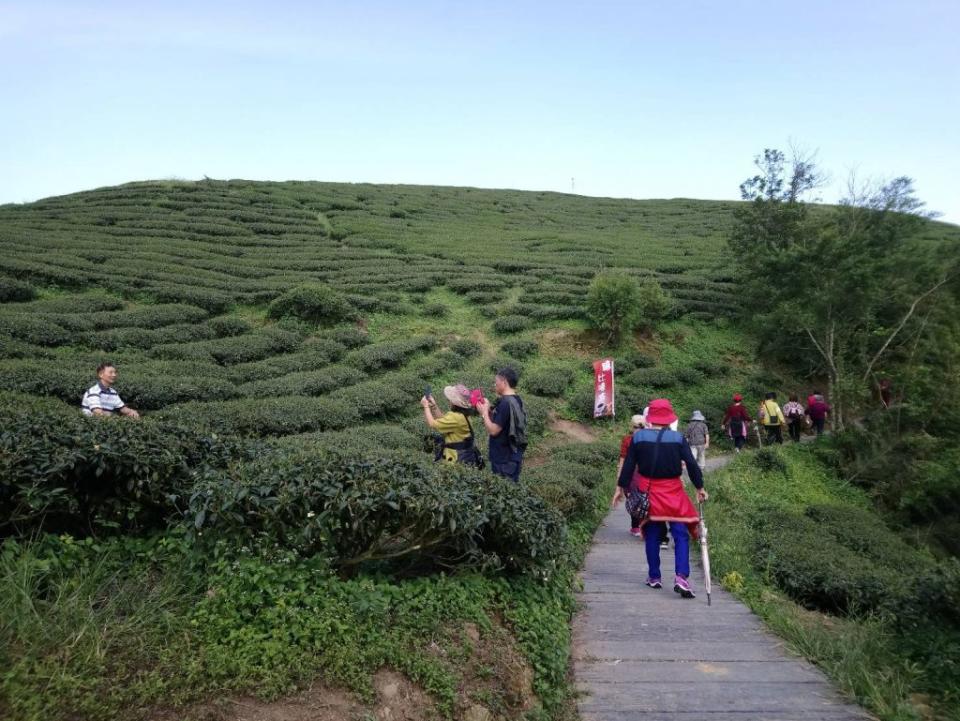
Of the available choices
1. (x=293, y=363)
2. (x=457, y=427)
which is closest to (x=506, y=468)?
(x=457, y=427)

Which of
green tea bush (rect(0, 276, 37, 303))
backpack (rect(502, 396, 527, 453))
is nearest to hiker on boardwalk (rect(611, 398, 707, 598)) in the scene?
backpack (rect(502, 396, 527, 453))

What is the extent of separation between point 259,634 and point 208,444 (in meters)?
1.97

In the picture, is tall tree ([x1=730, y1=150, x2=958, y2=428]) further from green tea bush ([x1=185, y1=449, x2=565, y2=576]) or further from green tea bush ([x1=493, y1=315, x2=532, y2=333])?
green tea bush ([x1=185, y1=449, x2=565, y2=576])

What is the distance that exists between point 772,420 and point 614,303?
5502mm

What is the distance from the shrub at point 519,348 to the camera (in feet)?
62.7

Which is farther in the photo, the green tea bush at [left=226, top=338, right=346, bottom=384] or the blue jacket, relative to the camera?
the green tea bush at [left=226, top=338, right=346, bottom=384]

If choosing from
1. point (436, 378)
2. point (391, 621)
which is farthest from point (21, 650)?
point (436, 378)

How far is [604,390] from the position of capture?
643 inches

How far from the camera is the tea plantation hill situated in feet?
11.4

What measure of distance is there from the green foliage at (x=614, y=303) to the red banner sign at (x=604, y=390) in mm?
3653

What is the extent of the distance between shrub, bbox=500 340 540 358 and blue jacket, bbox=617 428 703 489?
1300 centimetres

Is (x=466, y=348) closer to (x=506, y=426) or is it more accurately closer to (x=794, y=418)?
(x=794, y=418)

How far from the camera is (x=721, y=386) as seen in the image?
19.6 m

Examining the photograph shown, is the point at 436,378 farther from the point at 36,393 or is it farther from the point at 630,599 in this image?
the point at 630,599
